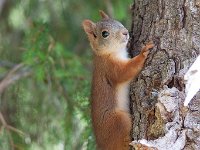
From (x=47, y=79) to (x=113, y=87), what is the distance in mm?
1337

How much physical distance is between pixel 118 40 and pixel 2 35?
1998mm

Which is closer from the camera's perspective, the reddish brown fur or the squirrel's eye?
the reddish brown fur

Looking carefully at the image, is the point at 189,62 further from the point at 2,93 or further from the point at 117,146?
the point at 2,93

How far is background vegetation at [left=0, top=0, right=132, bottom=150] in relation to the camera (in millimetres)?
4441

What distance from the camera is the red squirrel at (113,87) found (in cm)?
327

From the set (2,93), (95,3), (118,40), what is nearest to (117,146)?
(118,40)

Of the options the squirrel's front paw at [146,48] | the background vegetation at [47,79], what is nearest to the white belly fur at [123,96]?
the squirrel's front paw at [146,48]

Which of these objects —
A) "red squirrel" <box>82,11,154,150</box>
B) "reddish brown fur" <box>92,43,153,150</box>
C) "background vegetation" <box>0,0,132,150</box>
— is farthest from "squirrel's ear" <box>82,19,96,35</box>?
"background vegetation" <box>0,0,132,150</box>

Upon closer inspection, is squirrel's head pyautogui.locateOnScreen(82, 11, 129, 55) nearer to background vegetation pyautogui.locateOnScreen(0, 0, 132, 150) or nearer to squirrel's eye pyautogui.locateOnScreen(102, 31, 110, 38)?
squirrel's eye pyautogui.locateOnScreen(102, 31, 110, 38)

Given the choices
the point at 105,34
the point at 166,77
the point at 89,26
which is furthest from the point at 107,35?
the point at 166,77

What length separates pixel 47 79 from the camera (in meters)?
4.71

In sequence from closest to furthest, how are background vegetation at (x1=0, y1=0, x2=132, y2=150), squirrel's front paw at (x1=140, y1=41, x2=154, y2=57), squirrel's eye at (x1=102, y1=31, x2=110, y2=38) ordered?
squirrel's front paw at (x1=140, y1=41, x2=154, y2=57) < squirrel's eye at (x1=102, y1=31, x2=110, y2=38) < background vegetation at (x1=0, y1=0, x2=132, y2=150)

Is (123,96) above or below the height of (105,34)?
below

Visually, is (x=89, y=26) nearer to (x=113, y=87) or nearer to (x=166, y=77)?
(x=113, y=87)
